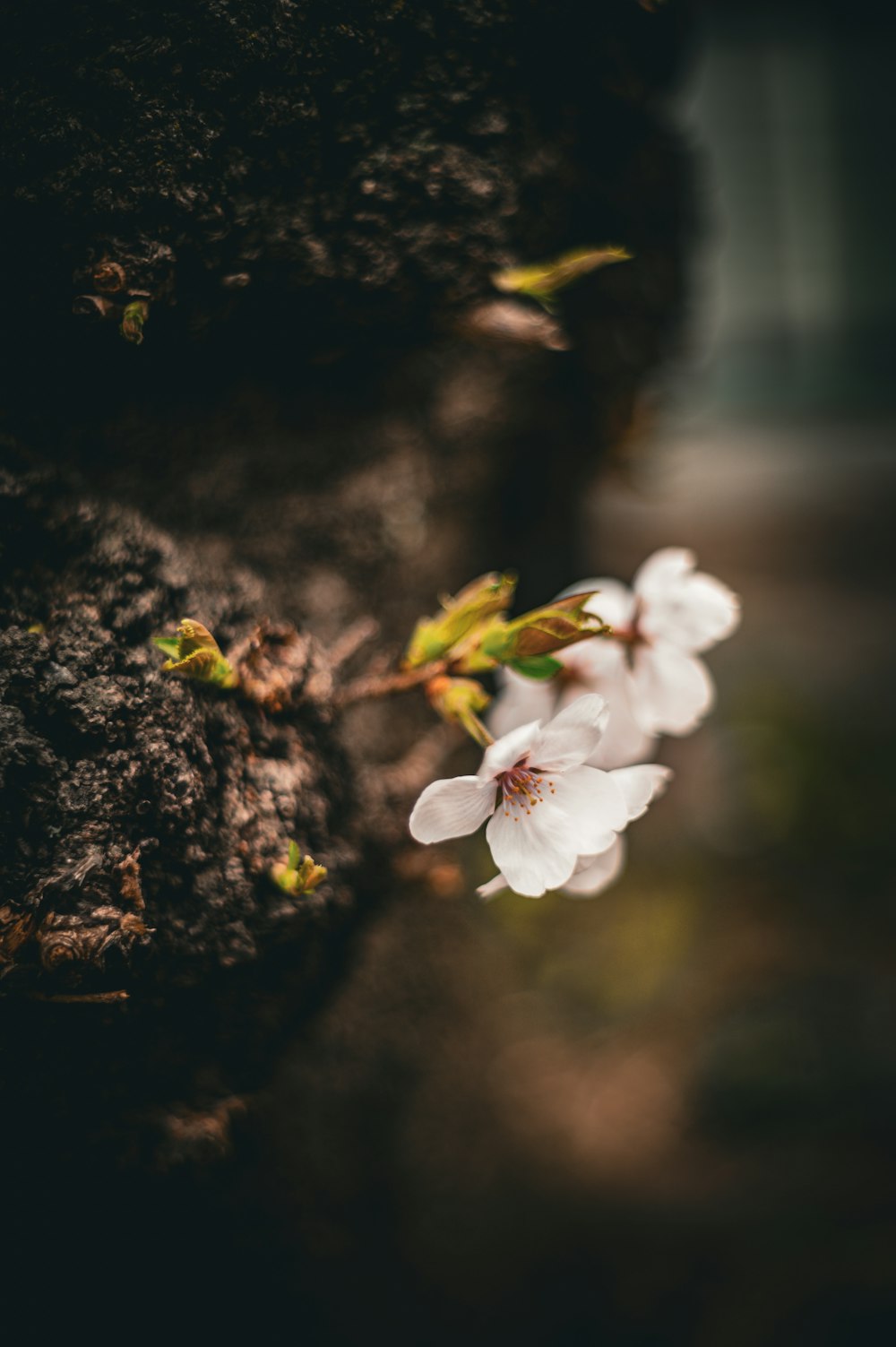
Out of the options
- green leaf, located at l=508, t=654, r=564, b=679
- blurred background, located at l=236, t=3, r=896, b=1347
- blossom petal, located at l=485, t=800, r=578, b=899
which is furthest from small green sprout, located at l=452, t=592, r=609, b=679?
blurred background, located at l=236, t=3, r=896, b=1347

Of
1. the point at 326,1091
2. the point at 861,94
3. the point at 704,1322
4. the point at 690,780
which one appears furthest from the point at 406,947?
the point at 861,94

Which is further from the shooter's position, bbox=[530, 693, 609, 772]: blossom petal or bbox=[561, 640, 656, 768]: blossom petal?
bbox=[561, 640, 656, 768]: blossom petal

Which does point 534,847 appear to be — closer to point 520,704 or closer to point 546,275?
point 520,704

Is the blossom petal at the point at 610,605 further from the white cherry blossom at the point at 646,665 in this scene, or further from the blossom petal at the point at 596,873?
the blossom petal at the point at 596,873

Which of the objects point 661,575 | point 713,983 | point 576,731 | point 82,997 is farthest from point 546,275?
point 713,983

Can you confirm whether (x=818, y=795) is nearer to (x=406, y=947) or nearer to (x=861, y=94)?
(x=406, y=947)

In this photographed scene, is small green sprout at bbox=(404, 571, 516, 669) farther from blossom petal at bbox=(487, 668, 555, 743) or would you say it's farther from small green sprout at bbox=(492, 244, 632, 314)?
small green sprout at bbox=(492, 244, 632, 314)
